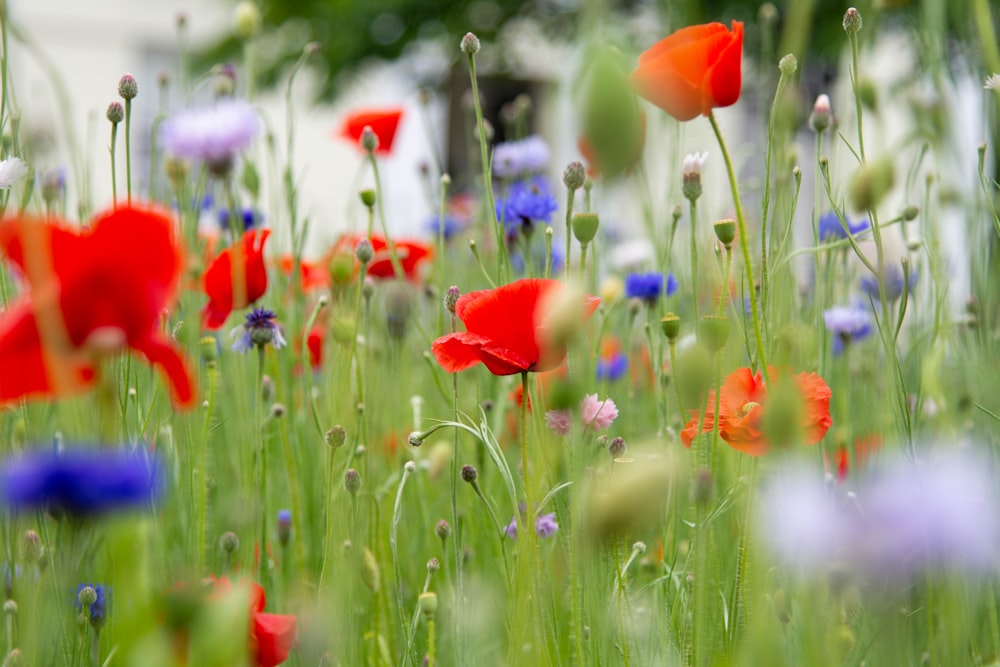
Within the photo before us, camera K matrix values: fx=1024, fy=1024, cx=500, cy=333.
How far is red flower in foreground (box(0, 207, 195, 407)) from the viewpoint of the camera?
0.35 metres

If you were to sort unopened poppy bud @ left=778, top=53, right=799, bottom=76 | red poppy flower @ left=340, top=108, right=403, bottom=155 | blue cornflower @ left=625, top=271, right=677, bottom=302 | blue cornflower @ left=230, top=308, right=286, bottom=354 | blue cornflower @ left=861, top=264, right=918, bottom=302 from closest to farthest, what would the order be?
unopened poppy bud @ left=778, top=53, right=799, bottom=76, blue cornflower @ left=230, top=308, right=286, bottom=354, blue cornflower @ left=861, top=264, right=918, bottom=302, blue cornflower @ left=625, top=271, right=677, bottom=302, red poppy flower @ left=340, top=108, right=403, bottom=155

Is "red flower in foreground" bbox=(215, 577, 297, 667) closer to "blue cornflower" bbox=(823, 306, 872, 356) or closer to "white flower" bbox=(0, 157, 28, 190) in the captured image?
"white flower" bbox=(0, 157, 28, 190)

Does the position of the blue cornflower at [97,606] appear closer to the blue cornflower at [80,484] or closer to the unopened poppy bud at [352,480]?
the unopened poppy bud at [352,480]

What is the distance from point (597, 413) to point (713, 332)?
8.5 inches

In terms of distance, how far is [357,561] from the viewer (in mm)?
700

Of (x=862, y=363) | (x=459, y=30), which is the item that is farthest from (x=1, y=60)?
(x=459, y=30)

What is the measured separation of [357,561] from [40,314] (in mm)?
399

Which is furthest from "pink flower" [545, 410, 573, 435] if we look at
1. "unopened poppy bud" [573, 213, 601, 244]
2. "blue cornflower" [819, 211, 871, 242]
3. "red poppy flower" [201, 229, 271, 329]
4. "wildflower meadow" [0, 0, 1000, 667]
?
"blue cornflower" [819, 211, 871, 242]

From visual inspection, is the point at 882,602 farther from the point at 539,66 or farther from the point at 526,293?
the point at 539,66

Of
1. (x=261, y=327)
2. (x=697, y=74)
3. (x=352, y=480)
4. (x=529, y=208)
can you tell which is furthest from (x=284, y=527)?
(x=697, y=74)

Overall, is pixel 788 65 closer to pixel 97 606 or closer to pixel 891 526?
pixel 891 526

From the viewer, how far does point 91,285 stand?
358 mm

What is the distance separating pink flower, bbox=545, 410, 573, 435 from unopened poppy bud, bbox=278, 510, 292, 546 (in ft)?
0.89

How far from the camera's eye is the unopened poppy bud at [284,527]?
0.82 metres
